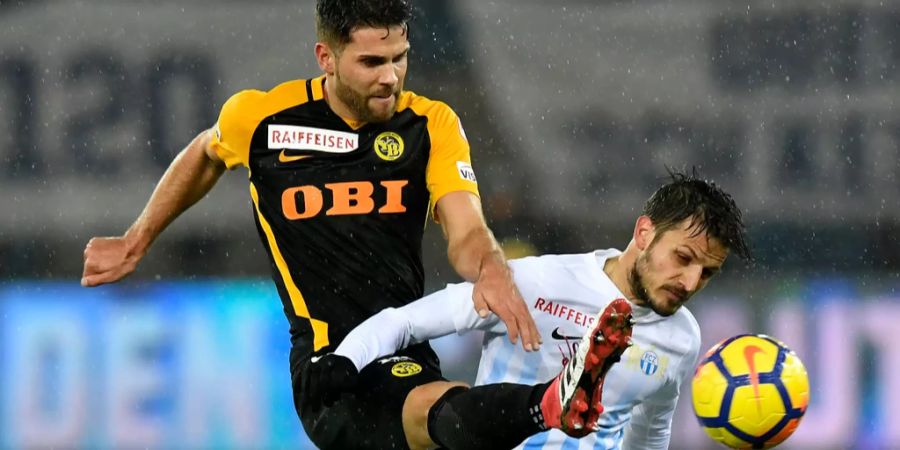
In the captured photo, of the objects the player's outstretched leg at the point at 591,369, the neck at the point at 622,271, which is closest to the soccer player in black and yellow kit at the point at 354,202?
the neck at the point at 622,271

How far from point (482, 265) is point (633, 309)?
0.51m

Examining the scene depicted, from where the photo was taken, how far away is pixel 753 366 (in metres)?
4.15

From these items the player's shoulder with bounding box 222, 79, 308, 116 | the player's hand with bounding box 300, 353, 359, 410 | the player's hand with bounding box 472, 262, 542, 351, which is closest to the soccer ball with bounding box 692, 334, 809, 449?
the player's hand with bounding box 472, 262, 542, 351

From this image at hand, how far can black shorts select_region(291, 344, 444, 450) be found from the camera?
407cm

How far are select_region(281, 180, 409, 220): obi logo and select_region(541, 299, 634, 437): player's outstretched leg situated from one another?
1.05m

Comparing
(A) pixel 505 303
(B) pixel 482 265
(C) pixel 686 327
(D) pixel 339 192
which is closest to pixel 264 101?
(D) pixel 339 192

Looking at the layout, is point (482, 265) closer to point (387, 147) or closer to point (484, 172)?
point (387, 147)

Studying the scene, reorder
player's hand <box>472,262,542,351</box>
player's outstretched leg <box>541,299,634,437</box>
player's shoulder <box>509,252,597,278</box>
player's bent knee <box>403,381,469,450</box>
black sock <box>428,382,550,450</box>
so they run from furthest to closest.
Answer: player's shoulder <box>509,252,597,278</box> → player's bent knee <box>403,381,469,450</box> → player's hand <box>472,262,542,351</box> → black sock <box>428,382,550,450</box> → player's outstretched leg <box>541,299,634,437</box>

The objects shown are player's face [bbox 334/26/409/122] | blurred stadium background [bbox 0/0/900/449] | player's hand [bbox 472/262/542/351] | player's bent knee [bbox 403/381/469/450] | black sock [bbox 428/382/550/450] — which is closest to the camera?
black sock [bbox 428/382/550/450]

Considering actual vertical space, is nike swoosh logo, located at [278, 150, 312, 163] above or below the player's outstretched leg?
above

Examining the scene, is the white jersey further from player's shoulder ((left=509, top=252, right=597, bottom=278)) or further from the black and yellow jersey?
the black and yellow jersey

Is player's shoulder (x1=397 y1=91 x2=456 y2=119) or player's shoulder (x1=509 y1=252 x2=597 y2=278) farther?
player's shoulder (x1=397 y1=91 x2=456 y2=119)

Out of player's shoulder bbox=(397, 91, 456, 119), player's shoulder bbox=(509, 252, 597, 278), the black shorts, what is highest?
player's shoulder bbox=(397, 91, 456, 119)

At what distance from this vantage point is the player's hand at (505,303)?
3809 mm
